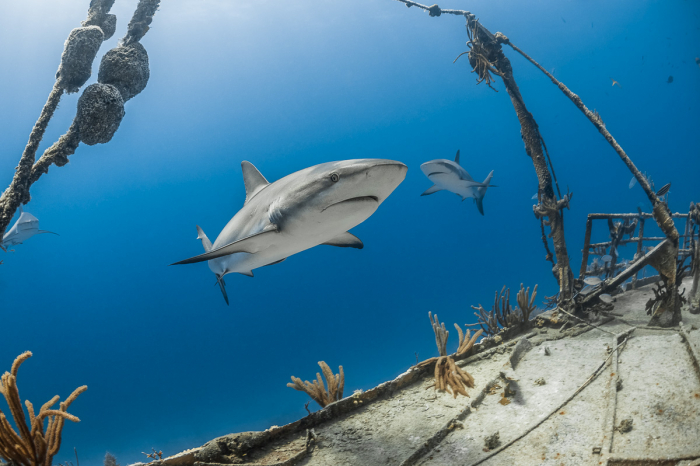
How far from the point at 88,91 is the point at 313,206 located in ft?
15.7

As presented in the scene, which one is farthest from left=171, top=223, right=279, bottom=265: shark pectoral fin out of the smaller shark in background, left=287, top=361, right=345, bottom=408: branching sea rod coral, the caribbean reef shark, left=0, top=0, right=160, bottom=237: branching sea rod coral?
the smaller shark in background

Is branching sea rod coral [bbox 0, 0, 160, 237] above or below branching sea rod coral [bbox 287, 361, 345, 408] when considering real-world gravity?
above

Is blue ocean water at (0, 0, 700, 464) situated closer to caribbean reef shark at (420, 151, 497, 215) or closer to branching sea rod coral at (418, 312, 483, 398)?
caribbean reef shark at (420, 151, 497, 215)

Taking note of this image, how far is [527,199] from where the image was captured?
86.1m

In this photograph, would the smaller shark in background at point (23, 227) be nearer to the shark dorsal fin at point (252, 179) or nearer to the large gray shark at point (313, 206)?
the shark dorsal fin at point (252, 179)

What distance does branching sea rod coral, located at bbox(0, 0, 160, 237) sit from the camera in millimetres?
4555

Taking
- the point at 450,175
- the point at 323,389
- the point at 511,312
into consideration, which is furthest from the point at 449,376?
the point at 450,175

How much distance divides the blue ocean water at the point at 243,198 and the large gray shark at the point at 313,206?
3284 cm

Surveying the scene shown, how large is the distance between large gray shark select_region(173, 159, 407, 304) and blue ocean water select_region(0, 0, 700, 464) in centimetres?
3284

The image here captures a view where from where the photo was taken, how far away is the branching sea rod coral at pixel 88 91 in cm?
455

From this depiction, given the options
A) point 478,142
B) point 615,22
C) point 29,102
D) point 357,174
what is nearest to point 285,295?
point 29,102

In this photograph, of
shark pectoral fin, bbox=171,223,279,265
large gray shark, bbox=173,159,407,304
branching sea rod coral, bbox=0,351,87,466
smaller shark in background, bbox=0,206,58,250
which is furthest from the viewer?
smaller shark in background, bbox=0,206,58,250

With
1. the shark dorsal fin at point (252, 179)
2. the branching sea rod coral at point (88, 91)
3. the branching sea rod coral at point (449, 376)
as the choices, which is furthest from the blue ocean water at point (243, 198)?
the shark dorsal fin at point (252, 179)

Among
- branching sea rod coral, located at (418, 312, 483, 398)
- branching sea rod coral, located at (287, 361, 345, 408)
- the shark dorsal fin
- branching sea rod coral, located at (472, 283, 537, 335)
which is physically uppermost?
the shark dorsal fin
